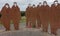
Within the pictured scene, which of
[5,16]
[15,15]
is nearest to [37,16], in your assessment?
[15,15]

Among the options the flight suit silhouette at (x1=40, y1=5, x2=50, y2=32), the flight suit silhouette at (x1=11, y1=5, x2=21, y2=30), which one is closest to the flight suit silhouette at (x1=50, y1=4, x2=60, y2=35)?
the flight suit silhouette at (x1=40, y1=5, x2=50, y2=32)

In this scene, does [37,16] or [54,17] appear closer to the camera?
[54,17]

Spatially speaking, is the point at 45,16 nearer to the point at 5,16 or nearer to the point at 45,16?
the point at 45,16

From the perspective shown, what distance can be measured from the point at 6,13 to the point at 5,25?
0.81 ft

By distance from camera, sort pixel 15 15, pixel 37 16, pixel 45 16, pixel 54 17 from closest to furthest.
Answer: pixel 54 17
pixel 45 16
pixel 37 16
pixel 15 15

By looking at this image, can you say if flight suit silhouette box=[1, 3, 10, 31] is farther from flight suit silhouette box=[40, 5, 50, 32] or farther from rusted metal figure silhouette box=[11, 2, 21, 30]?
flight suit silhouette box=[40, 5, 50, 32]

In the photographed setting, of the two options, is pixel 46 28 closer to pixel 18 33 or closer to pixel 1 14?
pixel 18 33

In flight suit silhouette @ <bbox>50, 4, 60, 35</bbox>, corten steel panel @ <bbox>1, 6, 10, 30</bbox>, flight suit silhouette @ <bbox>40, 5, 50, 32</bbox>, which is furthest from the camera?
corten steel panel @ <bbox>1, 6, 10, 30</bbox>

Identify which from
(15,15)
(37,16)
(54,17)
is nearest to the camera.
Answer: (54,17)

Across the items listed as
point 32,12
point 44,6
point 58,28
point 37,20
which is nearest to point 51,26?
point 58,28

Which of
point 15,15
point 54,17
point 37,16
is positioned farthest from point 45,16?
point 15,15

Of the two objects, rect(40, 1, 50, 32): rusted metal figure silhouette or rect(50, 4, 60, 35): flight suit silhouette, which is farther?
rect(40, 1, 50, 32): rusted metal figure silhouette

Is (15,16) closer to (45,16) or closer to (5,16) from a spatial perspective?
(5,16)

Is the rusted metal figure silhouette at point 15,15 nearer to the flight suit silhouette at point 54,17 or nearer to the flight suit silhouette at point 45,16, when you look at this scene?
the flight suit silhouette at point 45,16
